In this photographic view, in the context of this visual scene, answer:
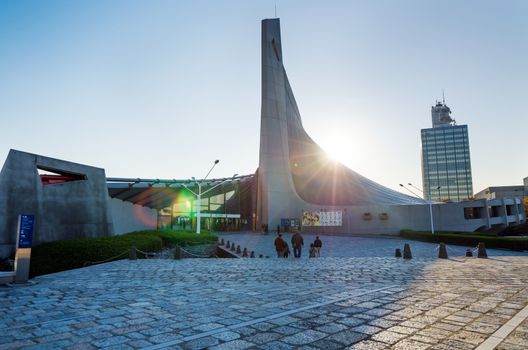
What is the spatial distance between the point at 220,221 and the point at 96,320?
50.3 meters

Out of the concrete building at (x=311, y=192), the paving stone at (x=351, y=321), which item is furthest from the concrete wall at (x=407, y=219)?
the paving stone at (x=351, y=321)

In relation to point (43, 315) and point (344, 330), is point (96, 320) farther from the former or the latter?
point (344, 330)

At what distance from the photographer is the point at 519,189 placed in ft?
354

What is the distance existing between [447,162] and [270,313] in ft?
497

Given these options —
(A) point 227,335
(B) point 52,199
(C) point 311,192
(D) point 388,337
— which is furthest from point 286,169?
(D) point 388,337

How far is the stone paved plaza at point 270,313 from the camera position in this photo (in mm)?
4160

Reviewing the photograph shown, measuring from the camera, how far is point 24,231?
9930 millimetres

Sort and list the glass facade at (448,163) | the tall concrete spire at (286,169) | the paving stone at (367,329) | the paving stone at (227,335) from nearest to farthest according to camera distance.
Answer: the paving stone at (227,335), the paving stone at (367,329), the tall concrete spire at (286,169), the glass facade at (448,163)

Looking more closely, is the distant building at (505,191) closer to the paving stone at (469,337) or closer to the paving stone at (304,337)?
the paving stone at (469,337)

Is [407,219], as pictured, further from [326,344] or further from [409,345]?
[326,344]

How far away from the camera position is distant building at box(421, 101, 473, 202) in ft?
446

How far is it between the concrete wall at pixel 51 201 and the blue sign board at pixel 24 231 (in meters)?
5.02

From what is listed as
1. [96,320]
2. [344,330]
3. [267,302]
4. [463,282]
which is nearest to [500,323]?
[344,330]

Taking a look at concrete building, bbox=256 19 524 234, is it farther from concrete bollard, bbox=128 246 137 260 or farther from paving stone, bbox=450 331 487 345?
paving stone, bbox=450 331 487 345
